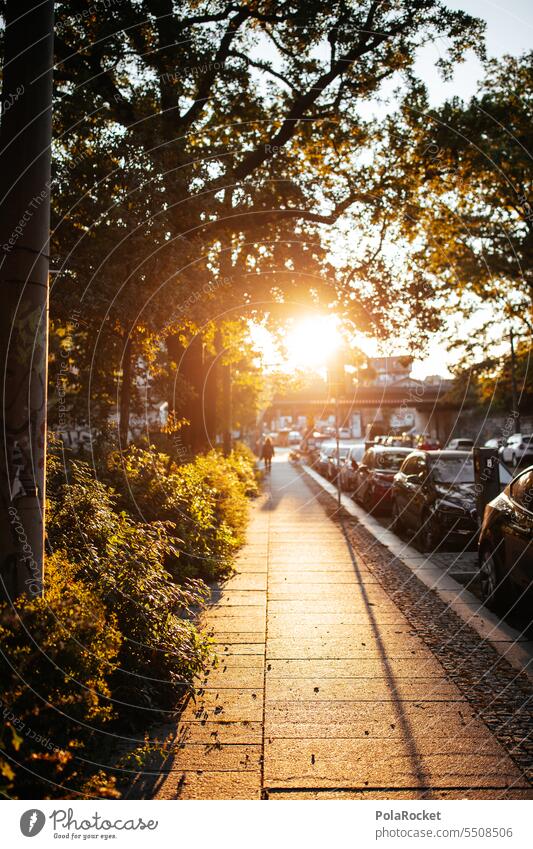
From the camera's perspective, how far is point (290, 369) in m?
27.1

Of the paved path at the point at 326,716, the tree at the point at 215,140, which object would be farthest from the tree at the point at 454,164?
the paved path at the point at 326,716

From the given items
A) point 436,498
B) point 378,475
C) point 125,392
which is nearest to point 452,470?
point 436,498

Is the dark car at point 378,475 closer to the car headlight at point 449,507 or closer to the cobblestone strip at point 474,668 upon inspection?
the car headlight at point 449,507

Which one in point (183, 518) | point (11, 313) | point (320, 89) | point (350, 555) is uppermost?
point (320, 89)

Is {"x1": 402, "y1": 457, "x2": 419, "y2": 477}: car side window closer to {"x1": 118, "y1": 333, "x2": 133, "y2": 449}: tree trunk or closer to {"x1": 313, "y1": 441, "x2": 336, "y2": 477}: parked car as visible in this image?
{"x1": 118, "y1": 333, "x2": 133, "y2": 449}: tree trunk

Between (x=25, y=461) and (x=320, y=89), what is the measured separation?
13.1m

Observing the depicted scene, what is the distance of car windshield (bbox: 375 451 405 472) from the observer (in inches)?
812

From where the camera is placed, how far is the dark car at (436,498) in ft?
41.0

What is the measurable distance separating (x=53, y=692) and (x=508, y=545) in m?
5.31

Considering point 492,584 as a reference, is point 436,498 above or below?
above

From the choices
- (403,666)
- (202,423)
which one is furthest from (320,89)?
(403,666)

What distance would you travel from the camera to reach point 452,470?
1391 cm

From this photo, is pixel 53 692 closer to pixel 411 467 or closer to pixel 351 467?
pixel 411 467

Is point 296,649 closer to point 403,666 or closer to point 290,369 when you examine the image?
point 403,666
